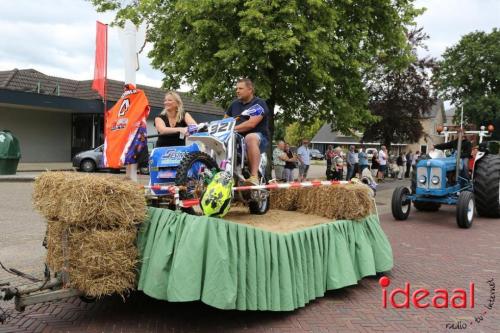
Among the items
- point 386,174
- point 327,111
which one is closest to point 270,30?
point 327,111

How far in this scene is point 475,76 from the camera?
156 feet

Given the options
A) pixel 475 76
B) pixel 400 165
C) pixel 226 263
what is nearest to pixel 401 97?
pixel 400 165

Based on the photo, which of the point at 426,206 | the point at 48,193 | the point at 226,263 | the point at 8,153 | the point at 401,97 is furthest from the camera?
the point at 401,97

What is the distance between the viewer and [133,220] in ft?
12.2

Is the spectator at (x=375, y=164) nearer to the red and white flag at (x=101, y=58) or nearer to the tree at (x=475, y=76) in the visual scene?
the red and white flag at (x=101, y=58)

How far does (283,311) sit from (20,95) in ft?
77.0

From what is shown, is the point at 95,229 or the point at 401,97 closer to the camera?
the point at 95,229

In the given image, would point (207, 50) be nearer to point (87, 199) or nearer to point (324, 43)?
point (324, 43)

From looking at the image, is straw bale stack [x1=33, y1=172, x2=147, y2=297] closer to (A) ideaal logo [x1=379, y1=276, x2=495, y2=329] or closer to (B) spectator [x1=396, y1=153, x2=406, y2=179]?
(A) ideaal logo [x1=379, y1=276, x2=495, y2=329]

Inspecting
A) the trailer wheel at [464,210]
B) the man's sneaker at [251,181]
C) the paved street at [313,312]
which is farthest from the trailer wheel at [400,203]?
the man's sneaker at [251,181]

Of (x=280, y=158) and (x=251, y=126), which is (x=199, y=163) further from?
(x=280, y=158)

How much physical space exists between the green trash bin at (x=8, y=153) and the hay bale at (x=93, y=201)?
52.0ft

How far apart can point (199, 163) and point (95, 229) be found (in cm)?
140

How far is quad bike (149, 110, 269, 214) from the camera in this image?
14.8 feet
